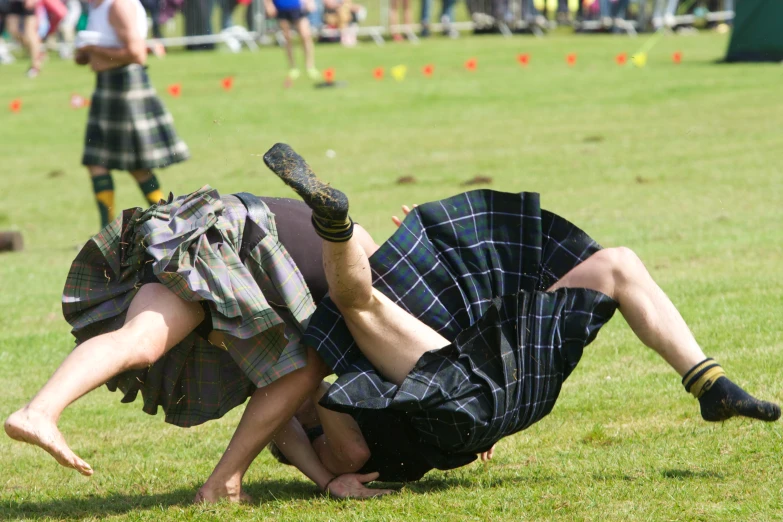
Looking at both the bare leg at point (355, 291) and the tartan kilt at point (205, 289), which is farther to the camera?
the tartan kilt at point (205, 289)

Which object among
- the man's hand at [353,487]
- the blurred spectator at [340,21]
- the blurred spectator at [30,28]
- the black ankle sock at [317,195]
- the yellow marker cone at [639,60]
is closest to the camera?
the black ankle sock at [317,195]

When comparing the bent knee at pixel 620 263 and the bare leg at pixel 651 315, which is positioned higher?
the bent knee at pixel 620 263

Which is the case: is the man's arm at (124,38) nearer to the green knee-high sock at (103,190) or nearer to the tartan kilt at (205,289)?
the green knee-high sock at (103,190)

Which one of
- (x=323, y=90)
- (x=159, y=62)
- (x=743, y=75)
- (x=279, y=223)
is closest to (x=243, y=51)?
(x=159, y=62)

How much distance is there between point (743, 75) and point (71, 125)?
931 centimetres

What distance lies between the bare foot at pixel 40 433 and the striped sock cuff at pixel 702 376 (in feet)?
5.91

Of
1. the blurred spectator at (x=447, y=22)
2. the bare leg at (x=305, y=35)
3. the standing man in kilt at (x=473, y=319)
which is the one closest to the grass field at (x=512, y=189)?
the standing man in kilt at (x=473, y=319)

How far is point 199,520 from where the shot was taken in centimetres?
349

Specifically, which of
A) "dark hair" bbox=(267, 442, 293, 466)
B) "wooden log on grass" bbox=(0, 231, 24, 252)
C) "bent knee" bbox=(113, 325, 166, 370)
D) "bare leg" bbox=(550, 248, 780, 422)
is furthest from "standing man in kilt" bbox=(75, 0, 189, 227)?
"bare leg" bbox=(550, 248, 780, 422)

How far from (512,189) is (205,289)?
6747 mm

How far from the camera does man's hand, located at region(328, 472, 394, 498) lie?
376 centimetres

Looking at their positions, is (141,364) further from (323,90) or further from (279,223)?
(323,90)

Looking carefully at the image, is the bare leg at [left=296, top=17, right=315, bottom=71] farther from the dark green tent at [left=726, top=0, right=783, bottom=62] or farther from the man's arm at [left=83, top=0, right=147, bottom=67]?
the man's arm at [left=83, top=0, right=147, bottom=67]

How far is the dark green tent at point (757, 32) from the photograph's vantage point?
54.6 feet
